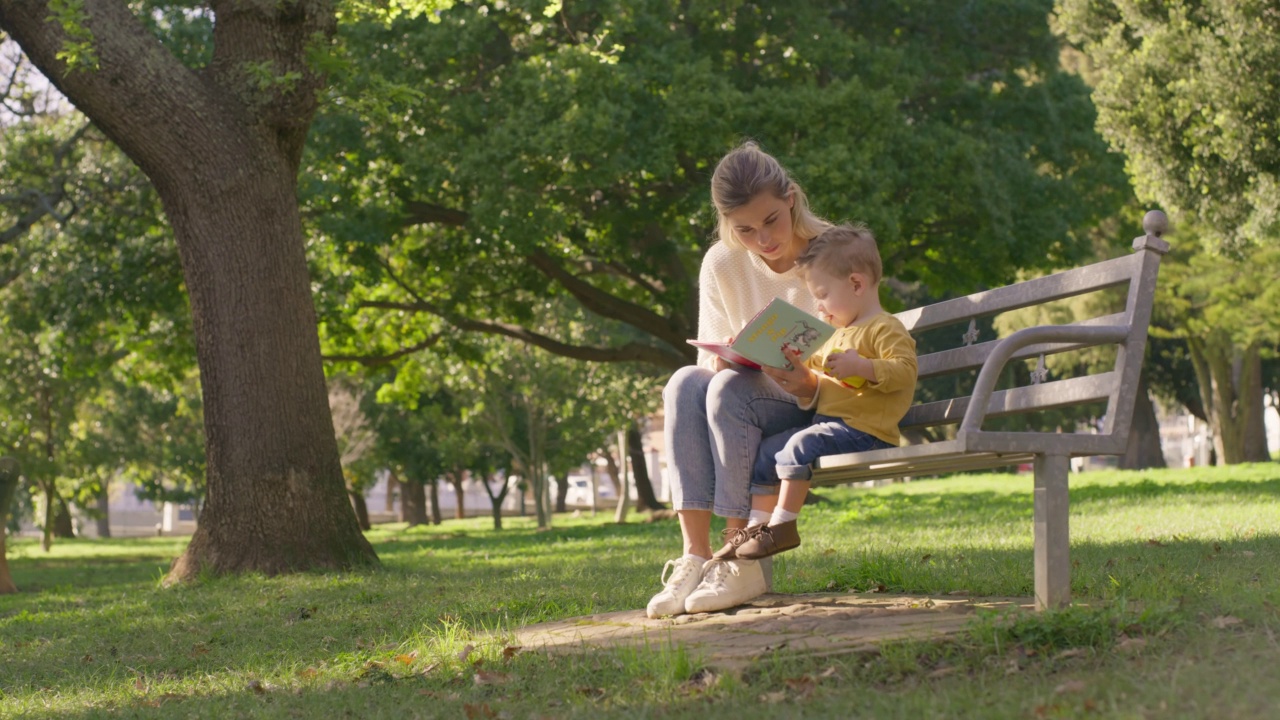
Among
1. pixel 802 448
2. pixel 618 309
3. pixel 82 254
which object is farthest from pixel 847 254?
pixel 82 254

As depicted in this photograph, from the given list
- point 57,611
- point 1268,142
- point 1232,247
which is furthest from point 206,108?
point 1232,247

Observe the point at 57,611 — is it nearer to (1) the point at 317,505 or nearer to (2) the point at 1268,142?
(1) the point at 317,505

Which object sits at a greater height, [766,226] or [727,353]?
[766,226]

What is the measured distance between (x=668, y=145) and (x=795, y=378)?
37.6ft

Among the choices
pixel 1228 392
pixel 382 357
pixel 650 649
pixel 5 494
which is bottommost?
pixel 650 649

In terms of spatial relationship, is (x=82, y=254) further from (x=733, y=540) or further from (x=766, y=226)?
(x=733, y=540)

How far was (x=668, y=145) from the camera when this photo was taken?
1562 centimetres

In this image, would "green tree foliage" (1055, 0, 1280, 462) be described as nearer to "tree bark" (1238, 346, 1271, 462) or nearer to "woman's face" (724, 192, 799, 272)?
"woman's face" (724, 192, 799, 272)

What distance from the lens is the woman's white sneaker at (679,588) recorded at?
4699 millimetres

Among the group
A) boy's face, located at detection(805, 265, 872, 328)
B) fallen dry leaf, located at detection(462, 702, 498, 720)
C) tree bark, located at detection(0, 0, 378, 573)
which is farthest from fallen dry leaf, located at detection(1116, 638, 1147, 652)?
tree bark, located at detection(0, 0, 378, 573)

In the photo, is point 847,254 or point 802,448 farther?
point 847,254

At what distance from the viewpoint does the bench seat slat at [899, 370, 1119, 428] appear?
4145 mm

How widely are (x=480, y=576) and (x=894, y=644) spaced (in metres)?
5.08

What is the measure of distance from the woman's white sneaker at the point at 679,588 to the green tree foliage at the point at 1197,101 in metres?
10.7
